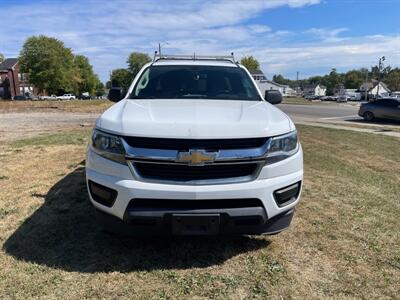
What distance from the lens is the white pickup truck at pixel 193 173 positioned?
3006 millimetres

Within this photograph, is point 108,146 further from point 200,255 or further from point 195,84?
point 195,84

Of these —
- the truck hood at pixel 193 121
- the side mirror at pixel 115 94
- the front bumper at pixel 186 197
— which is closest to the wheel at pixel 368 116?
the side mirror at pixel 115 94

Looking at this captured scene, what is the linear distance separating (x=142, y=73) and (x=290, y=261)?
2.83 m

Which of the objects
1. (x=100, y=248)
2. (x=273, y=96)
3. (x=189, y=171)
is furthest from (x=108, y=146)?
(x=273, y=96)

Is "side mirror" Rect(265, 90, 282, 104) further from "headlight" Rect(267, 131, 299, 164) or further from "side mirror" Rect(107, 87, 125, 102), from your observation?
"side mirror" Rect(107, 87, 125, 102)

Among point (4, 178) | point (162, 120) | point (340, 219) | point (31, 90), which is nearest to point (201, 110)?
point (162, 120)

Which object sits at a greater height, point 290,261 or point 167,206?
point 167,206

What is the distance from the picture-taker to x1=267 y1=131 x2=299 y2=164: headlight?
10.4 feet

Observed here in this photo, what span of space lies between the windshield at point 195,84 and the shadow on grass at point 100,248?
1.54 meters

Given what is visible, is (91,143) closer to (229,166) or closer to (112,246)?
(112,246)

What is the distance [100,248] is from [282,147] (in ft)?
6.15

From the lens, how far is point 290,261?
3479 millimetres

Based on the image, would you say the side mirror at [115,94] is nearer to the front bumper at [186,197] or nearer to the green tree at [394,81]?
the front bumper at [186,197]

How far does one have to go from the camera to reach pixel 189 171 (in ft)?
10.0
